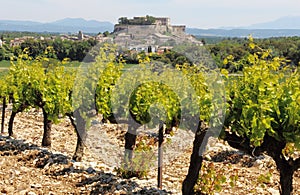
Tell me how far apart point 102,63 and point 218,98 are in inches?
135

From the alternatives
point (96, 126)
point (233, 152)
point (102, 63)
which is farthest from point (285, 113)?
point (96, 126)

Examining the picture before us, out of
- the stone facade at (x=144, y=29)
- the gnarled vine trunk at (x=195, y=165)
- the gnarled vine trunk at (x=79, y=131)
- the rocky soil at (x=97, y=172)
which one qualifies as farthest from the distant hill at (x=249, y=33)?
the gnarled vine trunk at (x=79, y=131)

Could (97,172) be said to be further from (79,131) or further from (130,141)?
(79,131)

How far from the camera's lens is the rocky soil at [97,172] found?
6496 mm

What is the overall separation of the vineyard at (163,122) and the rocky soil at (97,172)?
0.07 ft

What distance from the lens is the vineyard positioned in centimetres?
467

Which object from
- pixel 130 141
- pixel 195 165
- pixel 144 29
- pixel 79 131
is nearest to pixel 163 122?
pixel 130 141

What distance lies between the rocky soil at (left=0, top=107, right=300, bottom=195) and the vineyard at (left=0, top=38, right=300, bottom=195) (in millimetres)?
22

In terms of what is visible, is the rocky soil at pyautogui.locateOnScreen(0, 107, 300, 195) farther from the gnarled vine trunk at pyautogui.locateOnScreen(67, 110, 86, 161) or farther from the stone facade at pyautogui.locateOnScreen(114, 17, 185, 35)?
the stone facade at pyautogui.locateOnScreen(114, 17, 185, 35)

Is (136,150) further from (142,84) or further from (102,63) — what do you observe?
→ (102,63)

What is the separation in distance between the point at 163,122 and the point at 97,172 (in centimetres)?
174

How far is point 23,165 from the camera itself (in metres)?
7.96

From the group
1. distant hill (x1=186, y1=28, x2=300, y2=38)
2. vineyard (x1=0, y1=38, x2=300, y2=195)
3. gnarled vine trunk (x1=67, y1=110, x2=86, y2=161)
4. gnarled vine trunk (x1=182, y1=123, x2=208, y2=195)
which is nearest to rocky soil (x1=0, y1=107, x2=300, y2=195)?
vineyard (x1=0, y1=38, x2=300, y2=195)

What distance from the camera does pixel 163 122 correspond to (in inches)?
265
